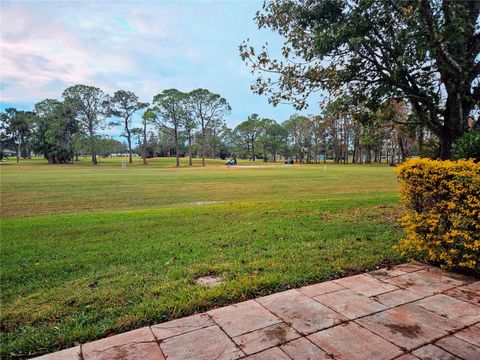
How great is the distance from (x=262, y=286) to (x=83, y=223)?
18.6ft

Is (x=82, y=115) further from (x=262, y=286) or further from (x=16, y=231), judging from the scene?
(x=262, y=286)

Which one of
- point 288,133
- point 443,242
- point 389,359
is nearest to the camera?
point 389,359

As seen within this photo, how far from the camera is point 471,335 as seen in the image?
2.33 metres

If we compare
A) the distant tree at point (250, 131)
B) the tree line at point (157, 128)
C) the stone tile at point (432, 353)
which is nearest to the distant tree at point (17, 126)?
the tree line at point (157, 128)

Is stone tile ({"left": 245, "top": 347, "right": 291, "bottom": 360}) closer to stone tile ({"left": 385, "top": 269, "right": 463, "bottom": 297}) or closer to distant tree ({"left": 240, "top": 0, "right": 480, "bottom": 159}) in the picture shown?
stone tile ({"left": 385, "top": 269, "right": 463, "bottom": 297})

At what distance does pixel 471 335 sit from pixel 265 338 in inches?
61.0

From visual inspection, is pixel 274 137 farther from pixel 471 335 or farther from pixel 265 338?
pixel 265 338

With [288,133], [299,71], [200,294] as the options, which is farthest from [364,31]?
[288,133]

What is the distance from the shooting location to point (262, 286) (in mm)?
3275

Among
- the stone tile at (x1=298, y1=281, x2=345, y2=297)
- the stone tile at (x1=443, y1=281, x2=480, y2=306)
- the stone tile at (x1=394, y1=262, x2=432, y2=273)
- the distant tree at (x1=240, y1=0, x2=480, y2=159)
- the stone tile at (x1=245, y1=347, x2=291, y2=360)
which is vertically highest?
the distant tree at (x1=240, y1=0, x2=480, y2=159)

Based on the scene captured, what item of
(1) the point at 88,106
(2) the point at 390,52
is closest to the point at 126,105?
(1) the point at 88,106

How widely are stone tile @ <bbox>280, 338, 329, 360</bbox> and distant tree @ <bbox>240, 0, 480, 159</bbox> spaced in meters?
4.89

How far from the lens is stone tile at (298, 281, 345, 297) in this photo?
10.2 feet

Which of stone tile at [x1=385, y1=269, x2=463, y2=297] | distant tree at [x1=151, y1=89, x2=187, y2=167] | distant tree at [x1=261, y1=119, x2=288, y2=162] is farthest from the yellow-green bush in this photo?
distant tree at [x1=261, y1=119, x2=288, y2=162]
